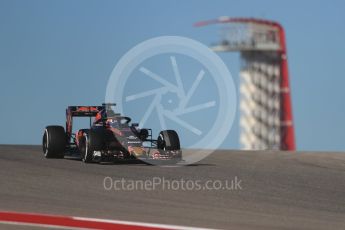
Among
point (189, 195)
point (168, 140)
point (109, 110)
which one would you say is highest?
point (109, 110)

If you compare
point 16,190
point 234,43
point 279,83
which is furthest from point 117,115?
point 234,43

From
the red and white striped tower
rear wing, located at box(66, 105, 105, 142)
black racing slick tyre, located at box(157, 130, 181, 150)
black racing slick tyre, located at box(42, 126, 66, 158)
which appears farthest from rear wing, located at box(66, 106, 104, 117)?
the red and white striped tower

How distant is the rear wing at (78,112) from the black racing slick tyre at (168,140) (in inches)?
92.1

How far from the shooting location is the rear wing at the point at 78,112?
65.5ft

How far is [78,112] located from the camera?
20.0 m

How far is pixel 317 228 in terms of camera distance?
9.72m

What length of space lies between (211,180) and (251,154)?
30.9ft

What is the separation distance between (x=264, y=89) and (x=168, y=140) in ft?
194

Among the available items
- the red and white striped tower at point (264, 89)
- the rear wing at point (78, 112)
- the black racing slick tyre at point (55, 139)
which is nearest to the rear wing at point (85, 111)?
the rear wing at point (78, 112)

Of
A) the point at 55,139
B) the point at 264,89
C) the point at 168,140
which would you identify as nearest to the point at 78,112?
the point at 55,139

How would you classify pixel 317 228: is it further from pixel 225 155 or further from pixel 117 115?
pixel 225 155

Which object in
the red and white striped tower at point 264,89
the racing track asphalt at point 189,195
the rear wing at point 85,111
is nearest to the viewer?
the racing track asphalt at point 189,195

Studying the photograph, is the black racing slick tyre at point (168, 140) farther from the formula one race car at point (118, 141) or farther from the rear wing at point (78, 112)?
the rear wing at point (78, 112)

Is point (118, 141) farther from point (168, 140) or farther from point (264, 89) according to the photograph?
point (264, 89)
